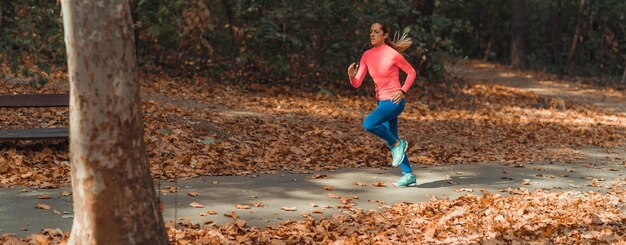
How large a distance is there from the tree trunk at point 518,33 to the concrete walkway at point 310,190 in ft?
73.0

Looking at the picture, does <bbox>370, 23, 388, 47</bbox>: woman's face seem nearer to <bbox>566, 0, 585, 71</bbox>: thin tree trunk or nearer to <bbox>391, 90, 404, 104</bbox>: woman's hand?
<bbox>391, 90, 404, 104</bbox>: woman's hand

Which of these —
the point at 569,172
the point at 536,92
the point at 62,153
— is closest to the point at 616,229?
the point at 569,172

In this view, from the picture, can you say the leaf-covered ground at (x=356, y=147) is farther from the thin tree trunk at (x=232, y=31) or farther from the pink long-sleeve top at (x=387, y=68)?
the pink long-sleeve top at (x=387, y=68)

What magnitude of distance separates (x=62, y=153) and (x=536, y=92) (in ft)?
61.0

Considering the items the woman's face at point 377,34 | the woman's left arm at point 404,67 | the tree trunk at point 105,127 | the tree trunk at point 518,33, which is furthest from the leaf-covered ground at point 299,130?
the tree trunk at point 518,33

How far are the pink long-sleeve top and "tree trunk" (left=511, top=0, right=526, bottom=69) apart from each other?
25.9m

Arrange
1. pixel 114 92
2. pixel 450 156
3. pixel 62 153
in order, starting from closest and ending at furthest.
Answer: pixel 114 92 → pixel 62 153 → pixel 450 156

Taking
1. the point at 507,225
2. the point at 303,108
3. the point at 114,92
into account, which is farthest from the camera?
the point at 303,108

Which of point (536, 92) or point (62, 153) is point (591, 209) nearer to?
point (62, 153)

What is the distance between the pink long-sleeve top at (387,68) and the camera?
8.08m

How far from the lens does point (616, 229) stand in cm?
681

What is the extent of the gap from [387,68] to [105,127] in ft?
13.8

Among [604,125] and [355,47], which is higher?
[355,47]

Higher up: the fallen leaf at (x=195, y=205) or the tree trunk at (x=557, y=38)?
the tree trunk at (x=557, y=38)
